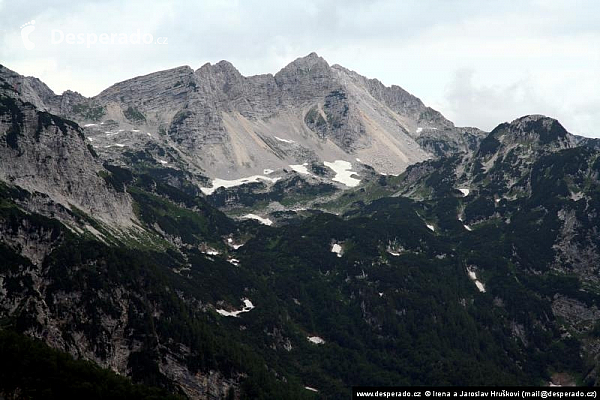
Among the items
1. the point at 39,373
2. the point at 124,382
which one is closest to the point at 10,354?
the point at 39,373

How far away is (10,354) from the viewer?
185750 millimetres

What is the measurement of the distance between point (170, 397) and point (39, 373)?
33156 mm

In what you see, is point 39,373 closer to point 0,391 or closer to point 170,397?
point 0,391

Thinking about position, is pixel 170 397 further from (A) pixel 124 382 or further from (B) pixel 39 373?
(B) pixel 39 373

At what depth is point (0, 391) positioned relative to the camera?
176 metres

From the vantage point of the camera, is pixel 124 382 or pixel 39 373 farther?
Result: pixel 124 382

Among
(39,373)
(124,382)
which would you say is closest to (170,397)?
(124,382)

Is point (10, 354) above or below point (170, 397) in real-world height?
above

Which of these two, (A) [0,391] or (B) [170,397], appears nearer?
(A) [0,391]

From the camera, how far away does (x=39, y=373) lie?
183 m

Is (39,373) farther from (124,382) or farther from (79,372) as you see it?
(124,382)

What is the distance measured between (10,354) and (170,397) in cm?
4042

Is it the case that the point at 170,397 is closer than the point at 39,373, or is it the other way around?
the point at 39,373

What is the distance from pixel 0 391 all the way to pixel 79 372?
1961 cm
